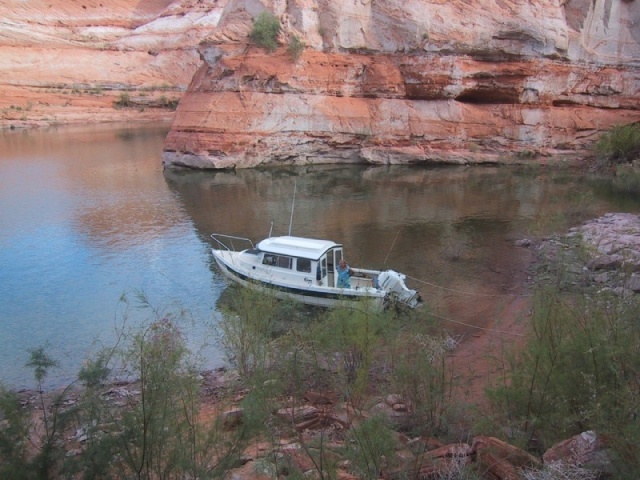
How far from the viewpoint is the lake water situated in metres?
13.7

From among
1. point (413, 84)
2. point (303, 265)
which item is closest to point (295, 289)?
point (303, 265)

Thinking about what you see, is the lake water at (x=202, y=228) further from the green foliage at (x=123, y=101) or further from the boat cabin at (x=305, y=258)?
the green foliage at (x=123, y=101)

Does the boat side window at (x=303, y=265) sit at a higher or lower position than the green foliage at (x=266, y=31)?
lower

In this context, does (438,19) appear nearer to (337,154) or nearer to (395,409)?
(337,154)

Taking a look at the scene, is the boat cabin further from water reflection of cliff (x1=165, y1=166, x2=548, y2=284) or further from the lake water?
water reflection of cliff (x1=165, y1=166, x2=548, y2=284)

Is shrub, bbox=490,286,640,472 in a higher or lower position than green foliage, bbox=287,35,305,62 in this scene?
lower

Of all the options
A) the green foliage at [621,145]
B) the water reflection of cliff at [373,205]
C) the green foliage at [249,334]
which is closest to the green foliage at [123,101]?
the water reflection of cliff at [373,205]

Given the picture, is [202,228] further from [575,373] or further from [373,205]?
[575,373]

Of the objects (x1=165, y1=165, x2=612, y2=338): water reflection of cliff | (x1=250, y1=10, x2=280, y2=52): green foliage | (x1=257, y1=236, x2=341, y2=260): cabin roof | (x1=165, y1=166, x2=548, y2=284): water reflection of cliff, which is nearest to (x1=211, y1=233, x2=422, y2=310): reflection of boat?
(x1=257, y1=236, x2=341, y2=260): cabin roof

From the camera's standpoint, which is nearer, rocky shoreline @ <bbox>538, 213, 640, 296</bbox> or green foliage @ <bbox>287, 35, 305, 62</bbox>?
rocky shoreline @ <bbox>538, 213, 640, 296</bbox>

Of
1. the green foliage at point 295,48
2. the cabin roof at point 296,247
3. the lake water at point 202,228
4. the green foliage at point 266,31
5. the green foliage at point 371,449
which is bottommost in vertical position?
the lake water at point 202,228

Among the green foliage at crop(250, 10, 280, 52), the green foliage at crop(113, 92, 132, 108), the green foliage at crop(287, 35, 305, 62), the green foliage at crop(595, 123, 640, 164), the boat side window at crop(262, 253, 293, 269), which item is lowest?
the boat side window at crop(262, 253, 293, 269)

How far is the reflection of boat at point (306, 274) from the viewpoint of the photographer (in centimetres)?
1312

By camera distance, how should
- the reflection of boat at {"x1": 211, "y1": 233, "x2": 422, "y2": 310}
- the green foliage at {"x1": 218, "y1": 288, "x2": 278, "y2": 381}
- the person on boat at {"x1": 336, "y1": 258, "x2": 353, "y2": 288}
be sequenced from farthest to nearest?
the person on boat at {"x1": 336, "y1": 258, "x2": 353, "y2": 288}
the reflection of boat at {"x1": 211, "y1": 233, "x2": 422, "y2": 310}
the green foliage at {"x1": 218, "y1": 288, "x2": 278, "y2": 381}
